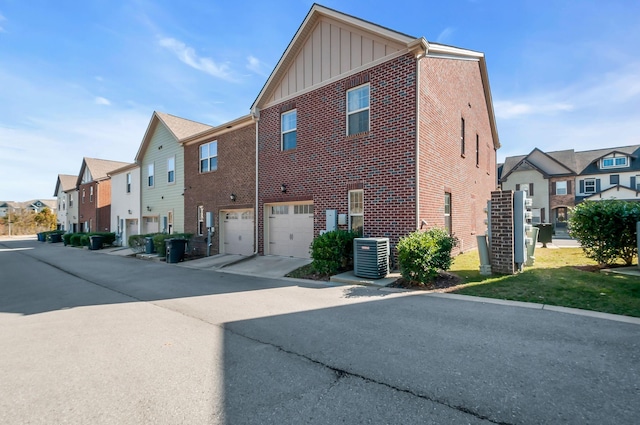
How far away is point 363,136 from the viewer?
10367mm

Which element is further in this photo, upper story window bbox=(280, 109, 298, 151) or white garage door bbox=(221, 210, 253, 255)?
white garage door bbox=(221, 210, 253, 255)

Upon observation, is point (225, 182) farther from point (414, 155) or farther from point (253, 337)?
point (253, 337)

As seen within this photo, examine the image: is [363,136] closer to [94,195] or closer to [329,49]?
[329,49]

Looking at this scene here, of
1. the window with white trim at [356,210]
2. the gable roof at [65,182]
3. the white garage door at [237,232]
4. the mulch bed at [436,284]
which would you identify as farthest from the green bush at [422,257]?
the gable roof at [65,182]

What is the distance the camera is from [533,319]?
5117 millimetres

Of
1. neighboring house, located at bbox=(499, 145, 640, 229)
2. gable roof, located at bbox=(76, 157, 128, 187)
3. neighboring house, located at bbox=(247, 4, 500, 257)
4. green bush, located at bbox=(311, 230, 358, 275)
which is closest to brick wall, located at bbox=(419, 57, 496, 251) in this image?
neighboring house, located at bbox=(247, 4, 500, 257)

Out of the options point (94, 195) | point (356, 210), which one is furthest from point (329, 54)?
point (94, 195)

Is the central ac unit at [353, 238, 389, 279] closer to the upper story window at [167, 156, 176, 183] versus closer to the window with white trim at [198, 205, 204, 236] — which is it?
the window with white trim at [198, 205, 204, 236]

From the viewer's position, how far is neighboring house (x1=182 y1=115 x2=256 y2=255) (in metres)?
14.7

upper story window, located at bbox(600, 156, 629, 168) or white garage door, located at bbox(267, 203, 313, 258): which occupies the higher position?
upper story window, located at bbox(600, 156, 629, 168)

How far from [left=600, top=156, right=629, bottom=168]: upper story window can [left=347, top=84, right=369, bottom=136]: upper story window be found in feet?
126

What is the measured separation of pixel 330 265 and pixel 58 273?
445 inches

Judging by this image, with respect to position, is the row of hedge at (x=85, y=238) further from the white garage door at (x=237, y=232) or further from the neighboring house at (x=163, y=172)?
the white garage door at (x=237, y=232)

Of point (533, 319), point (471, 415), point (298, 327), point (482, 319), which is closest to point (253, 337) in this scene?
point (298, 327)
